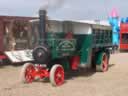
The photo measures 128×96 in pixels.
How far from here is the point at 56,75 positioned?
9.96m

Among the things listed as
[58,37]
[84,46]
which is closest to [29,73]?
[58,37]

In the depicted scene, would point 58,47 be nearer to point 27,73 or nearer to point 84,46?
point 27,73

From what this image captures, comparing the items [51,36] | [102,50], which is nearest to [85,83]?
[51,36]

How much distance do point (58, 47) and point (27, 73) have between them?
49.8 inches

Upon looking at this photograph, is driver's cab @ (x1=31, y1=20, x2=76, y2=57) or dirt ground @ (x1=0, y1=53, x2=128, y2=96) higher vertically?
driver's cab @ (x1=31, y1=20, x2=76, y2=57)

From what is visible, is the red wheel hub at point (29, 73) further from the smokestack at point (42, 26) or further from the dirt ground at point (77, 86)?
the smokestack at point (42, 26)

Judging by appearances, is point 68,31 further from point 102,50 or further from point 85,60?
point 102,50

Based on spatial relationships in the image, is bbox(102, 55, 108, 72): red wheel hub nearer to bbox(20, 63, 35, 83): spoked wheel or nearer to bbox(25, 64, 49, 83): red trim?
bbox(25, 64, 49, 83): red trim

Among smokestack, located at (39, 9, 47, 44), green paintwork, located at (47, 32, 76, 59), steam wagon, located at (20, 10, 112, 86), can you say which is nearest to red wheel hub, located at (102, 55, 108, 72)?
steam wagon, located at (20, 10, 112, 86)

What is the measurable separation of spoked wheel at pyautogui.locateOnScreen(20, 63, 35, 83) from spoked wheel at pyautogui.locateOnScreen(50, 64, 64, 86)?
0.89 metres

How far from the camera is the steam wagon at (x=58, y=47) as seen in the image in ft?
32.8

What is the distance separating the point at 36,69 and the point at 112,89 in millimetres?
2535

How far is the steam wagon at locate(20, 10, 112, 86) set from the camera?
1001cm

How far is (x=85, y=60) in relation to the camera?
11.5 m
